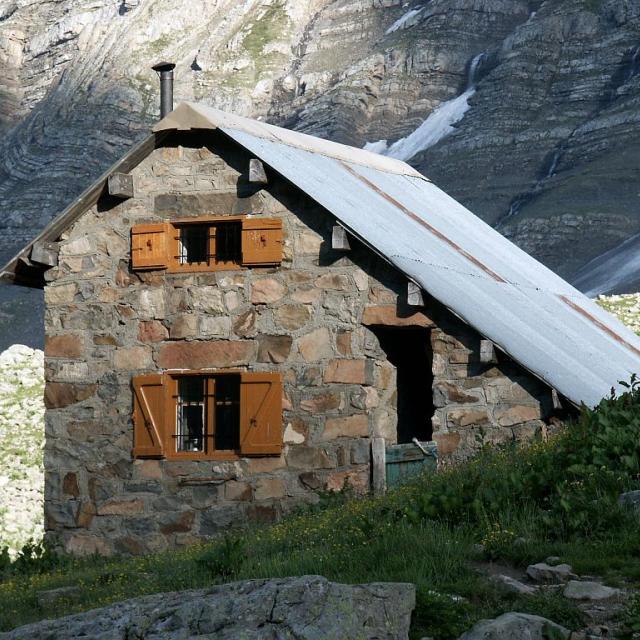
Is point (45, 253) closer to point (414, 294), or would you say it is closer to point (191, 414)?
point (191, 414)

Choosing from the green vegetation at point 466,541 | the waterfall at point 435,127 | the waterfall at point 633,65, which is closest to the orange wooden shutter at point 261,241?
the green vegetation at point 466,541

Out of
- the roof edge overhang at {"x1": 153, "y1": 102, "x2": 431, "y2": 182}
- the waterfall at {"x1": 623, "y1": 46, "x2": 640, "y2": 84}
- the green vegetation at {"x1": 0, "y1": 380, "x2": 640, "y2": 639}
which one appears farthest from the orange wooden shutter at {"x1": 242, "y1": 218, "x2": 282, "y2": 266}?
the waterfall at {"x1": 623, "y1": 46, "x2": 640, "y2": 84}

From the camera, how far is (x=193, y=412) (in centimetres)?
1380

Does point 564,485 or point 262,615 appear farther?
point 564,485

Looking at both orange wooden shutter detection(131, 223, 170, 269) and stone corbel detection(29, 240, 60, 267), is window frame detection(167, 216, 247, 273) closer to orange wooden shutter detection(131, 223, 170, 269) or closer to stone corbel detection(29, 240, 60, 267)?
orange wooden shutter detection(131, 223, 170, 269)

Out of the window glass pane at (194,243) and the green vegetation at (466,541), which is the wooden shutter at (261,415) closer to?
the window glass pane at (194,243)

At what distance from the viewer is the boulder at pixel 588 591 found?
22.6ft

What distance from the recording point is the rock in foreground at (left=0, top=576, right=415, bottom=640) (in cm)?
614

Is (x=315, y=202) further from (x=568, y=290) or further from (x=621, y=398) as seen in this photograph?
(x=568, y=290)

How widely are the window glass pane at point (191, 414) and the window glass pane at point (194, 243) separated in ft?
4.64

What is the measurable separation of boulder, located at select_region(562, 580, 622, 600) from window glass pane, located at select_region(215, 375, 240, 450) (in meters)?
7.04

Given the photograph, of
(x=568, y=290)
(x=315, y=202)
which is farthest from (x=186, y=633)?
(x=568, y=290)

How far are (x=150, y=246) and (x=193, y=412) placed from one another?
1954 millimetres

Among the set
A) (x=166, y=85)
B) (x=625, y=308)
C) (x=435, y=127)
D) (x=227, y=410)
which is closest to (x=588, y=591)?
(x=227, y=410)
